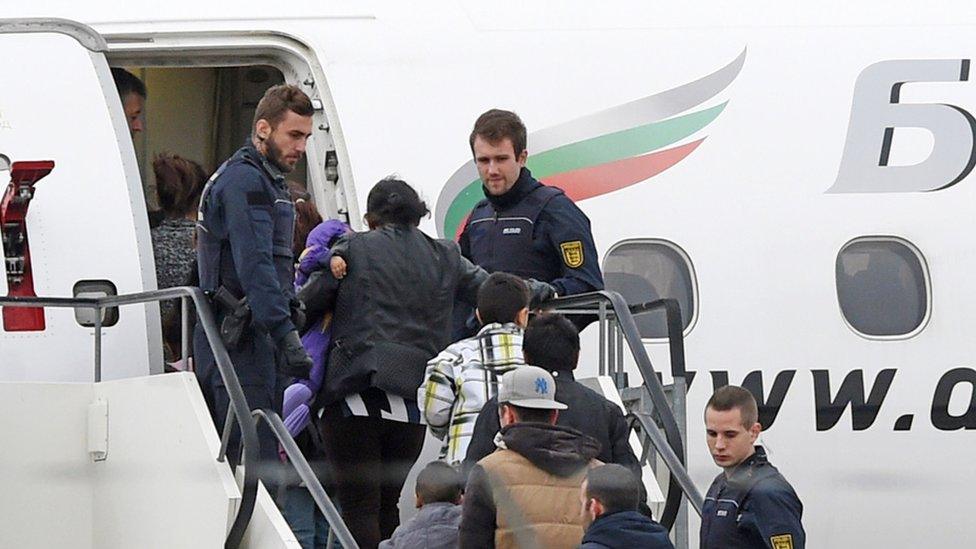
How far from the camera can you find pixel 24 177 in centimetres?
774

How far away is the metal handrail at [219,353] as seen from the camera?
237 inches

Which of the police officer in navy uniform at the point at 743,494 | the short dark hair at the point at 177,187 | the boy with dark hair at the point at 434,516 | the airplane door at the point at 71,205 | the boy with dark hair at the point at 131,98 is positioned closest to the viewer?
the boy with dark hair at the point at 434,516

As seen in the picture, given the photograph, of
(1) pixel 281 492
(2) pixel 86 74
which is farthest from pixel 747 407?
(2) pixel 86 74

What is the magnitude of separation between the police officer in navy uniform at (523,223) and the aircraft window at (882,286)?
169 cm

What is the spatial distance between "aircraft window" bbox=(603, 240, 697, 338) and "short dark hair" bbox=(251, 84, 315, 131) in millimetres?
2248

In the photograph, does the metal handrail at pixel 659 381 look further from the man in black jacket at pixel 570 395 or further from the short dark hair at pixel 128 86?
the short dark hair at pixel 128 86

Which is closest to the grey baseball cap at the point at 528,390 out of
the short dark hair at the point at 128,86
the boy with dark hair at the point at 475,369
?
the boy with dark hair at the point at 475,369

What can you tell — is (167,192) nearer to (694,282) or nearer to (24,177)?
(24,177)

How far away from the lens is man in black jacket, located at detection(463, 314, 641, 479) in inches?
231

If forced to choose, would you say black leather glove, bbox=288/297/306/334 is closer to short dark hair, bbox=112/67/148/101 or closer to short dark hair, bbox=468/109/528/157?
short dark hair, bbox=468/109/528/157

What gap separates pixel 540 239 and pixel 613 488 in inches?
92.0

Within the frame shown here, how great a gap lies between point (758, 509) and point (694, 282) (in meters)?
2.39

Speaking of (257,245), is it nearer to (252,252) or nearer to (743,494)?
(252,252)

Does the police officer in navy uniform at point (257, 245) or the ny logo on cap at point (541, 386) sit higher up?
the police officer in navy uniform at point (257, 245)
